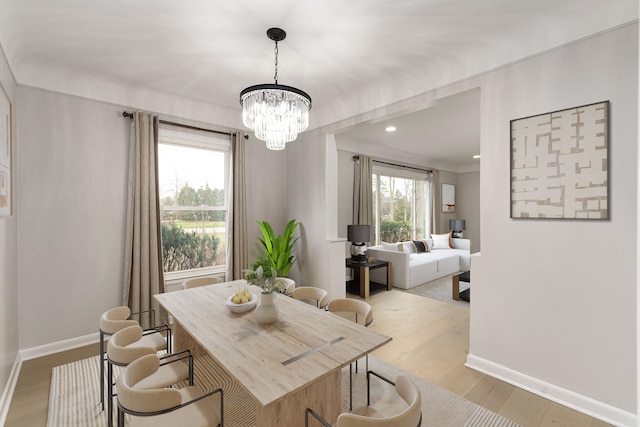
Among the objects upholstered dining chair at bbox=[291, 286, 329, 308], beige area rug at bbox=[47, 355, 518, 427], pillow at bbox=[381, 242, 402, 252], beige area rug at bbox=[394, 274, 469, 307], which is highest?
pillow at bbox=[381, 242, 402, 252]

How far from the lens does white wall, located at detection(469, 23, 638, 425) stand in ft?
6.11

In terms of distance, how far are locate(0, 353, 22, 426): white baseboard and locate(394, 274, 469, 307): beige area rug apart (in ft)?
15.6

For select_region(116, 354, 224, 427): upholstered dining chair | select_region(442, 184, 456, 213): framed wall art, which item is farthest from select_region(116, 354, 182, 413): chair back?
select_region(442, 184, 456, 213): framed wall art

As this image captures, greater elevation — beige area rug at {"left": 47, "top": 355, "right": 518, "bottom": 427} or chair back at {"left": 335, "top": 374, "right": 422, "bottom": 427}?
chair back at {"left": 335, "top": 374, "right": 422, "bottom": 427}

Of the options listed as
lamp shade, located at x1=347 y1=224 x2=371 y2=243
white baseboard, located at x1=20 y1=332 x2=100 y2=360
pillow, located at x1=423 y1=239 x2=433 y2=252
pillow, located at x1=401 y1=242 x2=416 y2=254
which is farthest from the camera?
pillow, located at x1=423 y1=239 x2=433 y2=252

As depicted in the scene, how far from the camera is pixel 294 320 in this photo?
194 cm

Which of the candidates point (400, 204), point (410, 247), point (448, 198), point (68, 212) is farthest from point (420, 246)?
point (68, 212)

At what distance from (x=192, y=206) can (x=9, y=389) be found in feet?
7.30

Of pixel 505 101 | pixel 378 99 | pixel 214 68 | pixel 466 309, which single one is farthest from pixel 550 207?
pixel 214 68

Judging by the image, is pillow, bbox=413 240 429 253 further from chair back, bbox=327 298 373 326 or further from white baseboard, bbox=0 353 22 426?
white baseboard, bbox=0 353 22 426

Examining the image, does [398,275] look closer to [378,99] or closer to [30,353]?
[378,99]

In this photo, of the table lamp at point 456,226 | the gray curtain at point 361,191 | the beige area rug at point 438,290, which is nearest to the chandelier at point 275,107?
the gray curtain at point 361,191

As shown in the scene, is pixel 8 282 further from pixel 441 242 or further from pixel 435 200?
pixel 435 200

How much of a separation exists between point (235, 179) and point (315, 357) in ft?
9.74
